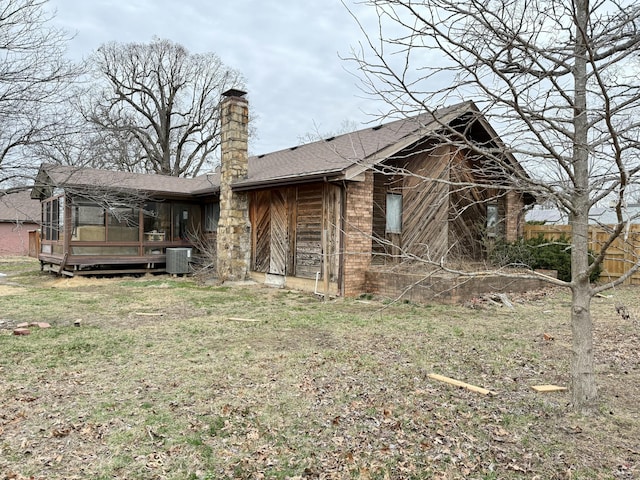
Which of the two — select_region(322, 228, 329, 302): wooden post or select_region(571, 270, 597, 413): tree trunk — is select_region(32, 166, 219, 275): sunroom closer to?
select_region(322, 228, 329, 302): wooden post

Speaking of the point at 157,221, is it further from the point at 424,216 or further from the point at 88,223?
the point at 424,216

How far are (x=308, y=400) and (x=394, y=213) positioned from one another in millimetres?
8467

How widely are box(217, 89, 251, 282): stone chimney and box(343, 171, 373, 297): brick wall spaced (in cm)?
431

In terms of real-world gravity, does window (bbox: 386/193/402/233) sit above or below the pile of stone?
above

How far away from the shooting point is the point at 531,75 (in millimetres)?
3738

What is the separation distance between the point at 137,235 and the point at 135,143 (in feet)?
61.1

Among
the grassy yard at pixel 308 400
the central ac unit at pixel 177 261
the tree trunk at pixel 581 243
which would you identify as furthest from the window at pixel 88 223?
the tree trunk at pixel 581 243

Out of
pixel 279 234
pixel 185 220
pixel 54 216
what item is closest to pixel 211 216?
pixel 185 220

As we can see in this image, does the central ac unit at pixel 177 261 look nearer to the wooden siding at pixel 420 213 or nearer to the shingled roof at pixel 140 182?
the shingled roof at pixel 140 182

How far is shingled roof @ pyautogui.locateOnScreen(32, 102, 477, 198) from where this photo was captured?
382 inches

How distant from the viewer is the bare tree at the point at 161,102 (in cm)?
3061

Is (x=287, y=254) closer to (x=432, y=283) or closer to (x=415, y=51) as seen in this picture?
(x=432, y=283)

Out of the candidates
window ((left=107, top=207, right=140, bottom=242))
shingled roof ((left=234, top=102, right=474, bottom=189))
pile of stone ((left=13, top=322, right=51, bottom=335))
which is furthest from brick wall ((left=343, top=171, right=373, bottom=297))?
window ((left=107, top=207, right=140, bottom=242))

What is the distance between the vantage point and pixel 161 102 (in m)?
32.2
